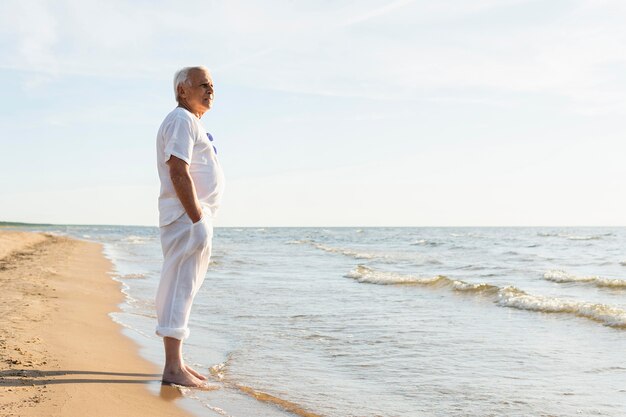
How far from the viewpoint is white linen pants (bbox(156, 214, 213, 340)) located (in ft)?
13.2

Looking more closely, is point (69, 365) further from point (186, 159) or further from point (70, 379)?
point (186, 159)

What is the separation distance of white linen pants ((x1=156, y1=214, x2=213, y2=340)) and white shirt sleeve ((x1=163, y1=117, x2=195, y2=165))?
1.28ft

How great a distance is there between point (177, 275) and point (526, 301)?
6.71m

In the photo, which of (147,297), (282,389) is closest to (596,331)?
(282,389)

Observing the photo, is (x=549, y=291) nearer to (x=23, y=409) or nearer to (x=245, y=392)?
(x=245, y=392)

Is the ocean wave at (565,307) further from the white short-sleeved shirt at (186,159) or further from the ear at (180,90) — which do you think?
the ear at (180,90)

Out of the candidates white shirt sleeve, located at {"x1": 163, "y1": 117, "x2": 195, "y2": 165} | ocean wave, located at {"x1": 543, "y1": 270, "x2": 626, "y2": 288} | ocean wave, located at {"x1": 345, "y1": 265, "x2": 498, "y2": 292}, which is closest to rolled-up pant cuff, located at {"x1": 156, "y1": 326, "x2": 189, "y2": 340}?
white shirt sleeve, located at {"x1": 163, "y1": 117, "x2": 195, "y2": 165}

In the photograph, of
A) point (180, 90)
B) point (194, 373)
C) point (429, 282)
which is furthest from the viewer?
point (429, 282)

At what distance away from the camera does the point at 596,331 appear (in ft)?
23.9

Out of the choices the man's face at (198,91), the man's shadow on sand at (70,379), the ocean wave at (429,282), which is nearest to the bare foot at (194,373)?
the man's shadow on sand at (70,379)

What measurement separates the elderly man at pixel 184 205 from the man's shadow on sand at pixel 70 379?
166 millimetres

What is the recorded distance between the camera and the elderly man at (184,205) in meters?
3.91

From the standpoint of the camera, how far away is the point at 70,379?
3.90 meters

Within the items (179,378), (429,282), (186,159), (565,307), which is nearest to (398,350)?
(179,378)
